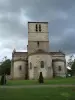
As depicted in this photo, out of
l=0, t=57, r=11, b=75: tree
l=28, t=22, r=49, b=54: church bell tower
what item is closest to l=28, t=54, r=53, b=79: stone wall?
l=28, t=22, r=49, b=54: church bell tower

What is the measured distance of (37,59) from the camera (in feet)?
192

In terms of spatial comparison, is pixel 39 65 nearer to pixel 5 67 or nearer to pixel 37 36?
pixel 37 36

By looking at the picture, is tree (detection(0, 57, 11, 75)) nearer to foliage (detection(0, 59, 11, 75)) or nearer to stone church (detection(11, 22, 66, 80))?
foliage (detection(0, 59, 11, 75))

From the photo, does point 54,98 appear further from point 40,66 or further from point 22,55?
point 22,55

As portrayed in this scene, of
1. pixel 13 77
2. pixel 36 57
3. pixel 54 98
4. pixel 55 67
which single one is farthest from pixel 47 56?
pixel 54 98

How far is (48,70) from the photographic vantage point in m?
58.8

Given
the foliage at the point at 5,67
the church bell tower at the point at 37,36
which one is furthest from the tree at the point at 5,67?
the church bell tower at the point at 37,36

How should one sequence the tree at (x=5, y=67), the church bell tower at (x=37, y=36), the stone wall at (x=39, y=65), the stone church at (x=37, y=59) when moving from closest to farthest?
the stone wall at (x=39, y=65), the stone church at (x=37, y=59), the church bell tower at (x=37, y=36), the tree at (x=5, y=67)

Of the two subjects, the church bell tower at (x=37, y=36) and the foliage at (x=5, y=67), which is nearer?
the church bell tower at (x=37, y=36)

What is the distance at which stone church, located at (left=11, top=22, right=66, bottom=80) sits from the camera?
58469mm

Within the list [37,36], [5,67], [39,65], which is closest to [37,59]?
[39,65]

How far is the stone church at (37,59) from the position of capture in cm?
5847

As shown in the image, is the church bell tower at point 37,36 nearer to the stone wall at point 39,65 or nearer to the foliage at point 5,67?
the stone wall at point 39,65

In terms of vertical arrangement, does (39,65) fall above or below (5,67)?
below
